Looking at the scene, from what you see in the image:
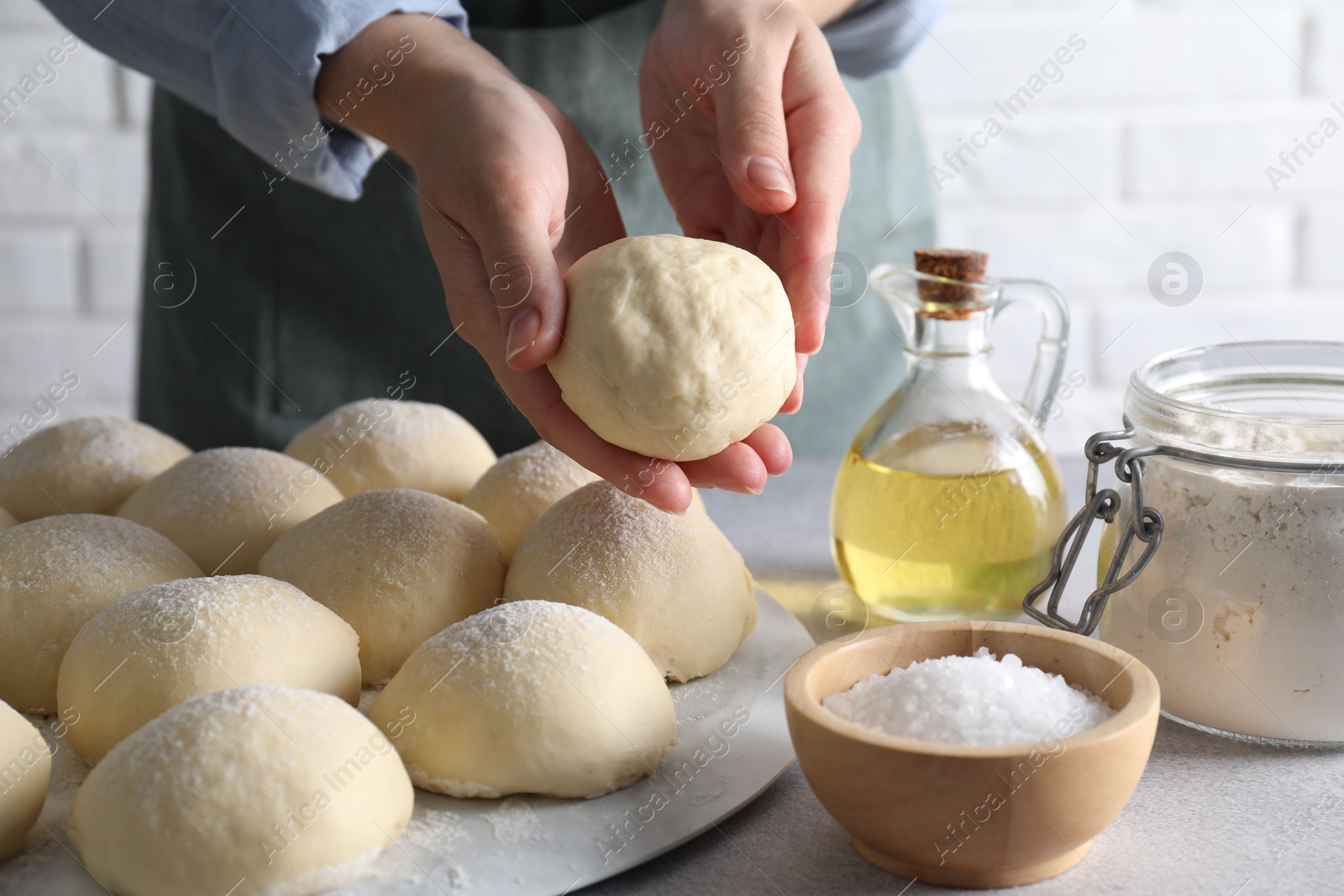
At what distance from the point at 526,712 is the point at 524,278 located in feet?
1.03

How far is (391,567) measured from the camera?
39.0 inches

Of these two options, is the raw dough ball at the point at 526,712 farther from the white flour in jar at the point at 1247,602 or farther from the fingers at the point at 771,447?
the white flour in jar at the point at 1247,602

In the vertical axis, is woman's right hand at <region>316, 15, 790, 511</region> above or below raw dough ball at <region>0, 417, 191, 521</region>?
above

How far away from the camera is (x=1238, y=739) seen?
890mm

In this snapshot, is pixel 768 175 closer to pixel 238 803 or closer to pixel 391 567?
pixel 391 567

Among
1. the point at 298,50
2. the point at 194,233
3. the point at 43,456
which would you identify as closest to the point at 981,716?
the point at 298,50

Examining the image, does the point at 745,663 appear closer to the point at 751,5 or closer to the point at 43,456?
the point at 751,5

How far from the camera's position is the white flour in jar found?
0.82m

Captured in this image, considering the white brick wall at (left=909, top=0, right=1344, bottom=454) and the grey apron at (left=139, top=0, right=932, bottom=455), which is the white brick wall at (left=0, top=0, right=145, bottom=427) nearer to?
the grey apron at (left=139, top=0, right=932, bottom=455)

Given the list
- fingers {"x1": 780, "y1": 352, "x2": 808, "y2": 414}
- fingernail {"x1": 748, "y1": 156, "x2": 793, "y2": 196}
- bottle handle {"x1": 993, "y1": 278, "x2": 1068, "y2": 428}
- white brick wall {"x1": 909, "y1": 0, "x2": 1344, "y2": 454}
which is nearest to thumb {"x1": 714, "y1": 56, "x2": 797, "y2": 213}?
fingernail {"x1": 748, "y1": 156, "x2": 793, "y2": 196}

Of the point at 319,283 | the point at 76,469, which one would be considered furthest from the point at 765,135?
the point at 319,283

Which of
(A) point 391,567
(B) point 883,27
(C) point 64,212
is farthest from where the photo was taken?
(C) point 64,212

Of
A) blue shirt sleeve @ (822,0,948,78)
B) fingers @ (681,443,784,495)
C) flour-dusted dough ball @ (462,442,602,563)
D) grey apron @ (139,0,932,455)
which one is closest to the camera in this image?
fingers @ (681,443,784,495)

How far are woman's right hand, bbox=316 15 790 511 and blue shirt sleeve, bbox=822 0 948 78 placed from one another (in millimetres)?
635
